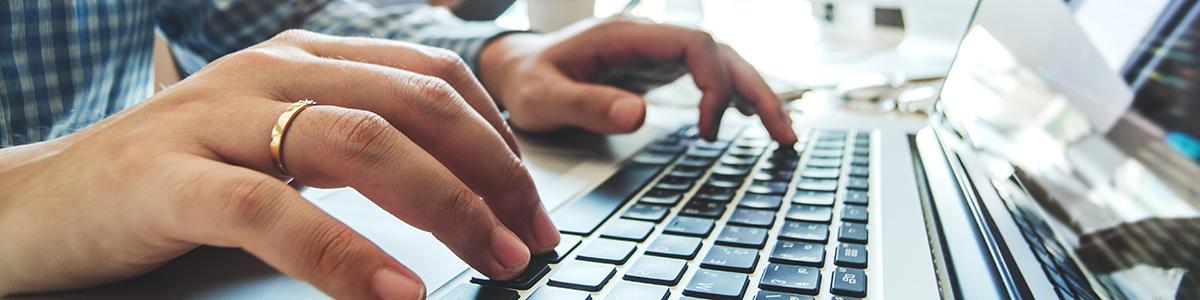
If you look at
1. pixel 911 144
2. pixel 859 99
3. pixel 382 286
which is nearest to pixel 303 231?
pixel 382 286

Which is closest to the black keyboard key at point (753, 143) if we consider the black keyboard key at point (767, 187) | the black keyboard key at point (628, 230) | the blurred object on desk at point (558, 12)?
the black keyboard key at point (767, 187)

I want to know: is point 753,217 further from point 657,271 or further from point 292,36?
point 292,36

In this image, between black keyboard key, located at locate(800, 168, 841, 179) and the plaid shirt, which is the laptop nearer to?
black keyboard key, located at locate(800, 168, 841, 179)

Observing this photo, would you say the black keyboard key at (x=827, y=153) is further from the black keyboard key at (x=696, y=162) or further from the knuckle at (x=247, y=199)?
the knuckle at (x=247, y=199)

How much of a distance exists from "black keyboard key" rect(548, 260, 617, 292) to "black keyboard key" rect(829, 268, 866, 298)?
0.08 m

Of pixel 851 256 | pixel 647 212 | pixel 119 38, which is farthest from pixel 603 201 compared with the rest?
pixel 119 38

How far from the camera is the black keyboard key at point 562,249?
0.27 meters

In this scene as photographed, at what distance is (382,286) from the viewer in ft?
0.69

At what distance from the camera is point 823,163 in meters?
0.44

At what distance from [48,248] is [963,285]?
1.04ft

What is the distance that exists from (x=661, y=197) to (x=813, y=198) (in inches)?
3.1

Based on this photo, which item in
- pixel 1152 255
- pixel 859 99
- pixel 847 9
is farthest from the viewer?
pixel 847 9

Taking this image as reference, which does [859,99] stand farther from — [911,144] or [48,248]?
[48,248]

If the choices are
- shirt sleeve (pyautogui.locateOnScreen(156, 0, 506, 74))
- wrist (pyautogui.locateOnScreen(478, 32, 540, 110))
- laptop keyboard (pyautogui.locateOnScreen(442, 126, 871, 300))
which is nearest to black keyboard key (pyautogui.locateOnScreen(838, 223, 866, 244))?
laptop keyboard (pyautogui.locateOnScreen(442, 126, 871, 300))
